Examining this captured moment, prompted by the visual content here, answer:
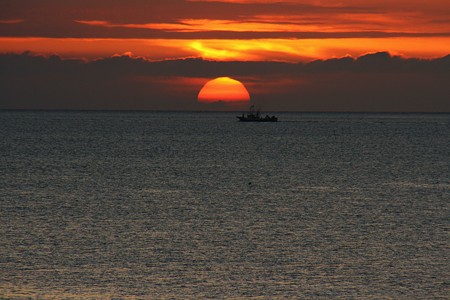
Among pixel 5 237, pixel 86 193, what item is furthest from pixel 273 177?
pixel 5 237

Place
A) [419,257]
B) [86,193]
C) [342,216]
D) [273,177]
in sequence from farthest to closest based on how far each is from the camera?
[273,177], [86,193], [342,216], [419,257]

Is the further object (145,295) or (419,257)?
(419,257)

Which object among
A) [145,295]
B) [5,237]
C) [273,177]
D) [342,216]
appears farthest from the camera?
[273,177]

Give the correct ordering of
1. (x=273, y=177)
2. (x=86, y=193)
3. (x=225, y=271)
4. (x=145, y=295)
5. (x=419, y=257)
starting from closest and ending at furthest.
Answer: (x=145, y=295), (x=225, y=271), (x=419, y=257), (x=86, y=193), (x=273, y=177)

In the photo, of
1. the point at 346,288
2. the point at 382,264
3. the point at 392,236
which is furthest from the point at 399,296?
the point at 392,236

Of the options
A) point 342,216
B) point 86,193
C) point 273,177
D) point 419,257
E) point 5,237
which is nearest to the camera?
point 419,257

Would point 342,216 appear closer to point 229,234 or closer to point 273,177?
point 229,234

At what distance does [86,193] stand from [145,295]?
127 ft

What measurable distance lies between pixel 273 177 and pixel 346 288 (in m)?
55.9

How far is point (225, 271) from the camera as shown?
1549 inches

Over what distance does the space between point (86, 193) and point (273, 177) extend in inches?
1075

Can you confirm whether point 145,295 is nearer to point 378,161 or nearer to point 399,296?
point 399,296

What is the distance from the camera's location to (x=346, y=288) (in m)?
36.4

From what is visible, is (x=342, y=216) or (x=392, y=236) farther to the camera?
(x=342, y=216)
